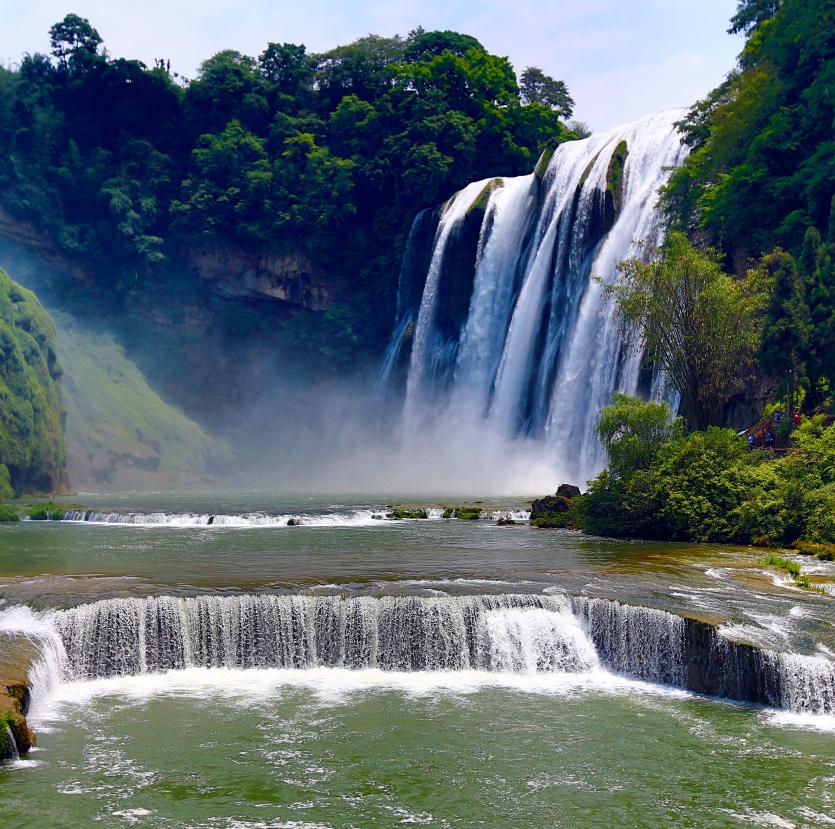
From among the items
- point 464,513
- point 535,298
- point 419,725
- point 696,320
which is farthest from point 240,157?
point 419,725

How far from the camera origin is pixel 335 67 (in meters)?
72.1

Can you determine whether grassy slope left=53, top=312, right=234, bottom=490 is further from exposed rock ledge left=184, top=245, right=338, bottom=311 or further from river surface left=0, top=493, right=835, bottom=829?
river surface left=0, top=493, right=835, bottom=829

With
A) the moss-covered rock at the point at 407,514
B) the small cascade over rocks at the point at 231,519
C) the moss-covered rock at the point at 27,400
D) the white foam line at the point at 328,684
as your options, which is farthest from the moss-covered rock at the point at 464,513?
the moss-covered rock at the point at 27,400

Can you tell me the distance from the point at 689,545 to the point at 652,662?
32.4 feet

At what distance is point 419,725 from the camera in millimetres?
15086

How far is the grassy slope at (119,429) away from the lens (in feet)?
183

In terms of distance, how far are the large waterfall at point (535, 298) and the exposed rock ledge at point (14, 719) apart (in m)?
29.7

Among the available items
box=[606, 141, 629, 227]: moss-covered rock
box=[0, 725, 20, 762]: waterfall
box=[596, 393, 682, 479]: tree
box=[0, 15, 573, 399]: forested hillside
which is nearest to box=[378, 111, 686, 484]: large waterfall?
box=[606, 141, 629, 227]: moss-covered rock

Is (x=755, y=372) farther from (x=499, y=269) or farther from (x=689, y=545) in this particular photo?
(x=499, y=269)

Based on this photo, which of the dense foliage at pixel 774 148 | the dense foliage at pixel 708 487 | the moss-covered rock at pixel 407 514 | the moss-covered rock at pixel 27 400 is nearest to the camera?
the dense foliage at pixel 708 487

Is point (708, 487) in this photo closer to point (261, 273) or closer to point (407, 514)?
point (407, 514)

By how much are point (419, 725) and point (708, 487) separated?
15.5 meters

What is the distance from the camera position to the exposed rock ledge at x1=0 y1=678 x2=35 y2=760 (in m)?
13.5

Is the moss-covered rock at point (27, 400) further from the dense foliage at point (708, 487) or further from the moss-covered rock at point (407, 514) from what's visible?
the dense foliage at point (708, 487)
